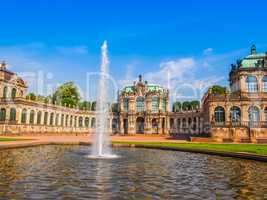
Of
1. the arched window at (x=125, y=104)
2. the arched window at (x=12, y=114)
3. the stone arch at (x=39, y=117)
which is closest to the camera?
the arched window at (x=12, y=114)

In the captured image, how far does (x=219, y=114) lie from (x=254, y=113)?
6.56 metres

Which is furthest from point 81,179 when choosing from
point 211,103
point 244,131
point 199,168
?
point 211,103

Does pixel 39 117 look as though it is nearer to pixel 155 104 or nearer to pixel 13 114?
pixel 13 114

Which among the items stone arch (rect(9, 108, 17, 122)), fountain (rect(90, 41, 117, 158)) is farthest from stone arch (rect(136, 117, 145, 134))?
fountain (rect(90, 41, 117, 158))

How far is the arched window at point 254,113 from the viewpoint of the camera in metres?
54.3

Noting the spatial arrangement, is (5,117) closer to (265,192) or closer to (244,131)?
(244,131)

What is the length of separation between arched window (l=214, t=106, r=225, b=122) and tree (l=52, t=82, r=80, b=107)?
55.6 metres

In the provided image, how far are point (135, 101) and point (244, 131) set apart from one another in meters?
56.6

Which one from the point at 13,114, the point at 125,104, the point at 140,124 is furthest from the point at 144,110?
the point at 13,114

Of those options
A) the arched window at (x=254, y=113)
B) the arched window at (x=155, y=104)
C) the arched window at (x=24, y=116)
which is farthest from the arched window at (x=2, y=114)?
the arched window at (x=254, y=113)

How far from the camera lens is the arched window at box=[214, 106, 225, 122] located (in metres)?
55.0

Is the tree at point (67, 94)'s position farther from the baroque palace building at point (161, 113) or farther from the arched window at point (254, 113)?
the arched window at point (254, 113)

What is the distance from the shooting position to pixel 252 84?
56.9 m

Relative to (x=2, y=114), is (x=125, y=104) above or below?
above
